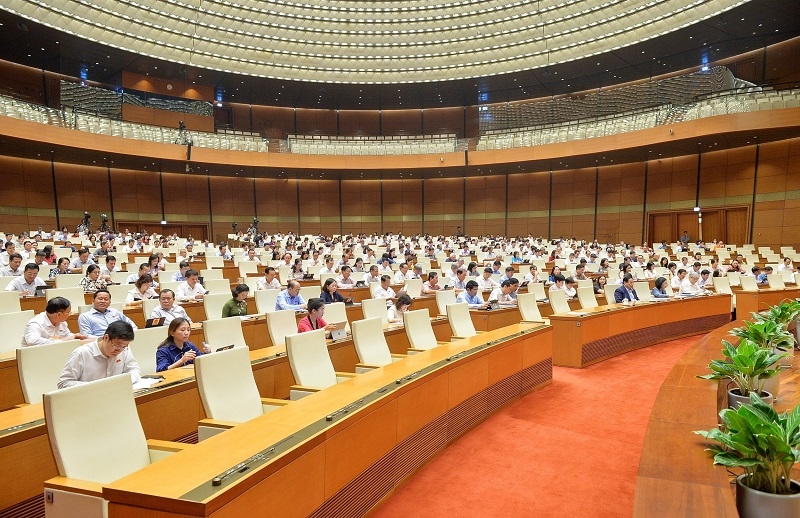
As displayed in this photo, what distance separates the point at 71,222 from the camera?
70.9 ft

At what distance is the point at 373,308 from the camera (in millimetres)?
6352

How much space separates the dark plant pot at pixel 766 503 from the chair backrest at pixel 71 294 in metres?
6.95

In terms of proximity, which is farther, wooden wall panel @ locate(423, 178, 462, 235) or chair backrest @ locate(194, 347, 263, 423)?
wooden wall panel @ locate(423, 178, 462, 235)

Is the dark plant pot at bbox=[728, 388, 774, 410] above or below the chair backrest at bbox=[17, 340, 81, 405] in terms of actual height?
above

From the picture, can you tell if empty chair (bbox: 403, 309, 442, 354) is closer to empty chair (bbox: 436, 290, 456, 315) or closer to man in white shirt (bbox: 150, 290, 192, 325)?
empty chair (bbox: 436, 290, 456, 315)

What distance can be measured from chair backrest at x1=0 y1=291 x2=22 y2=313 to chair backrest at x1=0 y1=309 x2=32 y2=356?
3.46 feet

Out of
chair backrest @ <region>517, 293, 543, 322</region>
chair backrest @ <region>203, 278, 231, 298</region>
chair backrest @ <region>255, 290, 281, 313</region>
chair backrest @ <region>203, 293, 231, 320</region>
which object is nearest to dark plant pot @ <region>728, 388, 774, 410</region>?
chair backrest @ <region>517, 293, 543, 322</region>

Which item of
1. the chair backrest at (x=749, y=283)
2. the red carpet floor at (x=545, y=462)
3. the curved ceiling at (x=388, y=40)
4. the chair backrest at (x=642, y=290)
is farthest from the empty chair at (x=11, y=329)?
the curved ceiling at (x=388, y=40)

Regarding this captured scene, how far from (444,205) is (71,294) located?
2171 cm

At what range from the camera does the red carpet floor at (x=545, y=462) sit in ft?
10.7

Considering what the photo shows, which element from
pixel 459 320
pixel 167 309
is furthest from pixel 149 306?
pixel 459 320

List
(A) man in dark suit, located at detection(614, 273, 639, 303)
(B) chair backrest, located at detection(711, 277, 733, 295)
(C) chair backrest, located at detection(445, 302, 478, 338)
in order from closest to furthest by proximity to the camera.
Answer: (C) chair backrest, located at detection(445, 302, 478, 338), (A) man in dark suit, located at detection(614, 273, 639, 303), (B) chair backrest, located at detection(711, 277, 733, 295)

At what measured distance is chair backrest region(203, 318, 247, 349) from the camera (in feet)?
15.5

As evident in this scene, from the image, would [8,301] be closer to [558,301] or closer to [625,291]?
[558,301]
